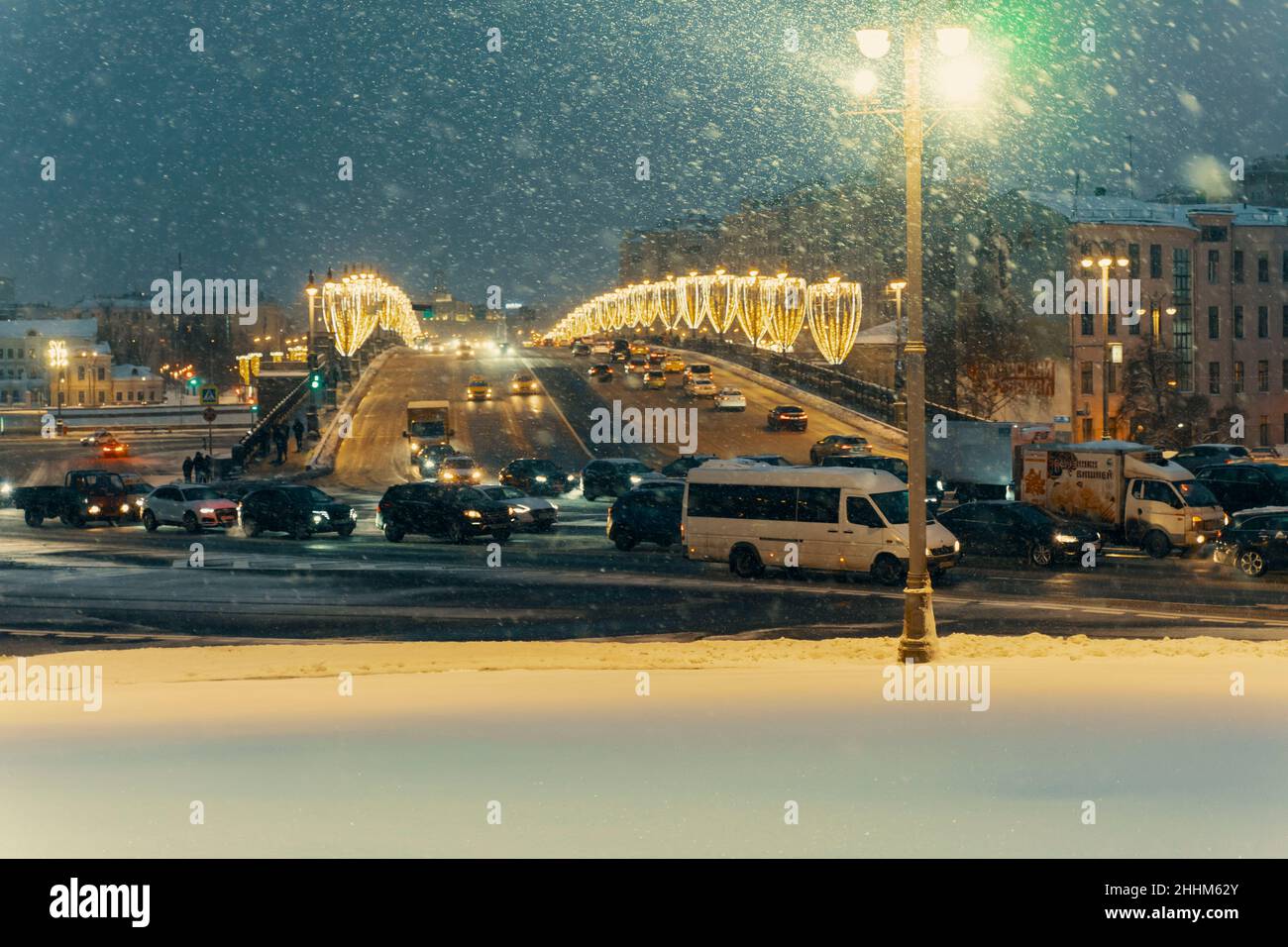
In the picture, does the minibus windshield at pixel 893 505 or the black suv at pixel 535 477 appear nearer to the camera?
the minibus windshield at pixel 893 505

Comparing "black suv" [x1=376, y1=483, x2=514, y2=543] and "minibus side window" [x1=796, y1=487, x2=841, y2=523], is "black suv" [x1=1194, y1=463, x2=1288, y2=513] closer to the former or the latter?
"minibus side window" [x1=796, y1=487, x2=841, y2=523]

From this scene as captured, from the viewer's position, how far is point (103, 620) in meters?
22.4

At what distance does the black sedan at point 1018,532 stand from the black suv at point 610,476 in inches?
773

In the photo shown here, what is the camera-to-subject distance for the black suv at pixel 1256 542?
27359 mm

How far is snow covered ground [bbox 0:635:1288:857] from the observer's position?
8.30 meters

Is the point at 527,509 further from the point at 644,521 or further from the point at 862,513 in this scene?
the point at 862,513

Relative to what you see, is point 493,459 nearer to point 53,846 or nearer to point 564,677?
point 564,677

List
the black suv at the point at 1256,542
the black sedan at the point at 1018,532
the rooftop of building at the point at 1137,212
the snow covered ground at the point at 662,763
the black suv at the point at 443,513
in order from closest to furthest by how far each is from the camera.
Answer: the snow covered ground at the point at 662,763 < the black suv at the point at 1256,542 < the black sedan at the point at 1018,532 < the black suv at the point at 443,513 < the rooftop of building at the point at 1137,212

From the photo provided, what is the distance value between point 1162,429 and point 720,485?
177 feet

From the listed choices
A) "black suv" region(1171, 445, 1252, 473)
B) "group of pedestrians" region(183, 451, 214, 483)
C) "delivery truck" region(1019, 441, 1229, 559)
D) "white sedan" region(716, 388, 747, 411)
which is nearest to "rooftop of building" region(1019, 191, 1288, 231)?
"white sedan" region(716, 388, 747, 411)

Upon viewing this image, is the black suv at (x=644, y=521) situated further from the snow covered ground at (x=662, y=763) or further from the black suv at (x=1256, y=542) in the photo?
the snow covered ground at (x=662, y=763)

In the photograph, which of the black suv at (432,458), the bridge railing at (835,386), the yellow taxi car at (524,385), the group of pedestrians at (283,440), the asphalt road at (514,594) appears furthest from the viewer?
the yellow taxi car at (524,385)

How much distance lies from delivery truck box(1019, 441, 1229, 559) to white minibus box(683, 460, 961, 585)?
6.37 m

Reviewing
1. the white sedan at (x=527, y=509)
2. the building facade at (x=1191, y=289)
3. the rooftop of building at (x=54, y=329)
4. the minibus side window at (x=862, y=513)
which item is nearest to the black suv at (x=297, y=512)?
the white sedan at (x=527, y=509)
